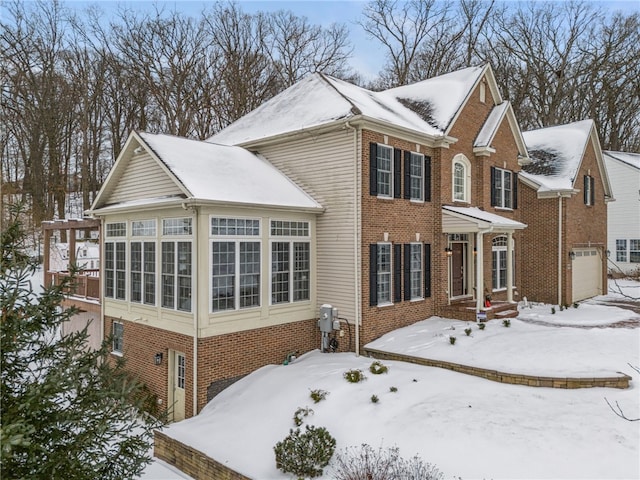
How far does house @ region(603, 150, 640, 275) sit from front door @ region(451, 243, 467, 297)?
54.6ft

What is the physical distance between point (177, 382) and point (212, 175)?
540 cm

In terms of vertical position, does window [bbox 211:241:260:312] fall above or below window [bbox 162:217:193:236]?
below

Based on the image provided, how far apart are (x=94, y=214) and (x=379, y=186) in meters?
8.69

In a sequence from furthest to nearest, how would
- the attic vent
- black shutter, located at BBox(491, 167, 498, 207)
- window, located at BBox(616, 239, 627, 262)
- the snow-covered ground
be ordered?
window, located at BBox(616, 239, 627, 262)
black shutter, located at BBox(491, 167, 498, 207)
the attic vent
the snow-covered ground

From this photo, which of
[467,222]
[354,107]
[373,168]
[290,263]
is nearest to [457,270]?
[467,222]

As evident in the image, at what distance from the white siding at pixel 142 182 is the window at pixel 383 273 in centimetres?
571

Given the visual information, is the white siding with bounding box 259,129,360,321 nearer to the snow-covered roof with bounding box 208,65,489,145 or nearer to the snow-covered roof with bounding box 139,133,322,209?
the snow-covered roof with bounding box 139,133,322,209

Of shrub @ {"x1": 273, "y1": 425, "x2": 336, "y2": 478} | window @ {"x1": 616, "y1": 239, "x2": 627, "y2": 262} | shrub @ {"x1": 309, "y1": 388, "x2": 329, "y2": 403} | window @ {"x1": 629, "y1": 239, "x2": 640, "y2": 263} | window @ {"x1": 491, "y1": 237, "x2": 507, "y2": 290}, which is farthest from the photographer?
window @ {"x1": 616, "y1": 239, "x2": 627, "y2": 262}

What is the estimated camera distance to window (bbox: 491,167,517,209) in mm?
16719

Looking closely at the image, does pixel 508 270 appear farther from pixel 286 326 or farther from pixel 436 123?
pixel 286 326

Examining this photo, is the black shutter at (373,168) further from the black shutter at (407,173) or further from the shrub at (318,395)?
the shrub at (318,395)

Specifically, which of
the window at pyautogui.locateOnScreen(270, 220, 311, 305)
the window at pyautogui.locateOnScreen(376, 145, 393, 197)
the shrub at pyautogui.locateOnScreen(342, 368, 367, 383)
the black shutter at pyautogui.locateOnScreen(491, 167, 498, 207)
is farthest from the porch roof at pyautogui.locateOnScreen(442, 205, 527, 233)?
the shrub at pyautogui.locateOnScreen(342, 368, 367, 383)

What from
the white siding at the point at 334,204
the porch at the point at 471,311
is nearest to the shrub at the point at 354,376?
the white siding at the point at 334,204

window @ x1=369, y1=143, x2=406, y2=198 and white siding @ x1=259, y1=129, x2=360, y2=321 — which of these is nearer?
white siding @ x1=259, y1=129, x2=360, y2=321
